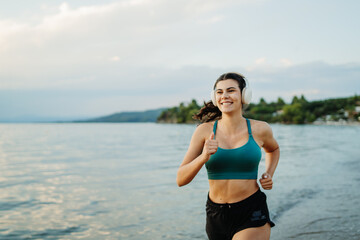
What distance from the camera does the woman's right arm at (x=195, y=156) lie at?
3.16 m

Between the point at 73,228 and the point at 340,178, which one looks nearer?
the point at 73,228

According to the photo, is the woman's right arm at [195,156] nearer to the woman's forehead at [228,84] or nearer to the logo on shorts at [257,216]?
the woman's forehead at [228,84]

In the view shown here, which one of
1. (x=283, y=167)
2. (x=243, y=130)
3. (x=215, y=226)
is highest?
(x=243, y=130)

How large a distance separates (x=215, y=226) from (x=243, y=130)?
1029 mm

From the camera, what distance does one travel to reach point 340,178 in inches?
624

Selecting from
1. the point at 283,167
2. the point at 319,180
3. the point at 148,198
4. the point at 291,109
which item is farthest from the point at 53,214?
the point at 291,109

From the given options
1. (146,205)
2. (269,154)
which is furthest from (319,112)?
(269,154)

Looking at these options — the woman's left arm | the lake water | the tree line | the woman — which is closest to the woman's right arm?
the woman

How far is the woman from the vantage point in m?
3.48

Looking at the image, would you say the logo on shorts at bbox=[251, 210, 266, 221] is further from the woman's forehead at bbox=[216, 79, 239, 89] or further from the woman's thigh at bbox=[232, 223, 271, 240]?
the woman's forehead at bbox=[216, 79, 239, 89]

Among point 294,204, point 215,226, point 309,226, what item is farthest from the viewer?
point 294,204

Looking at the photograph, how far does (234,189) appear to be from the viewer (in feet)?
11.7

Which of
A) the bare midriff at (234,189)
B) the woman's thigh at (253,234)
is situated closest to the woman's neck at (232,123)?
the bare midriff at (234,189)

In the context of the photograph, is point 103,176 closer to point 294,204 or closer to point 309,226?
point 294,204
